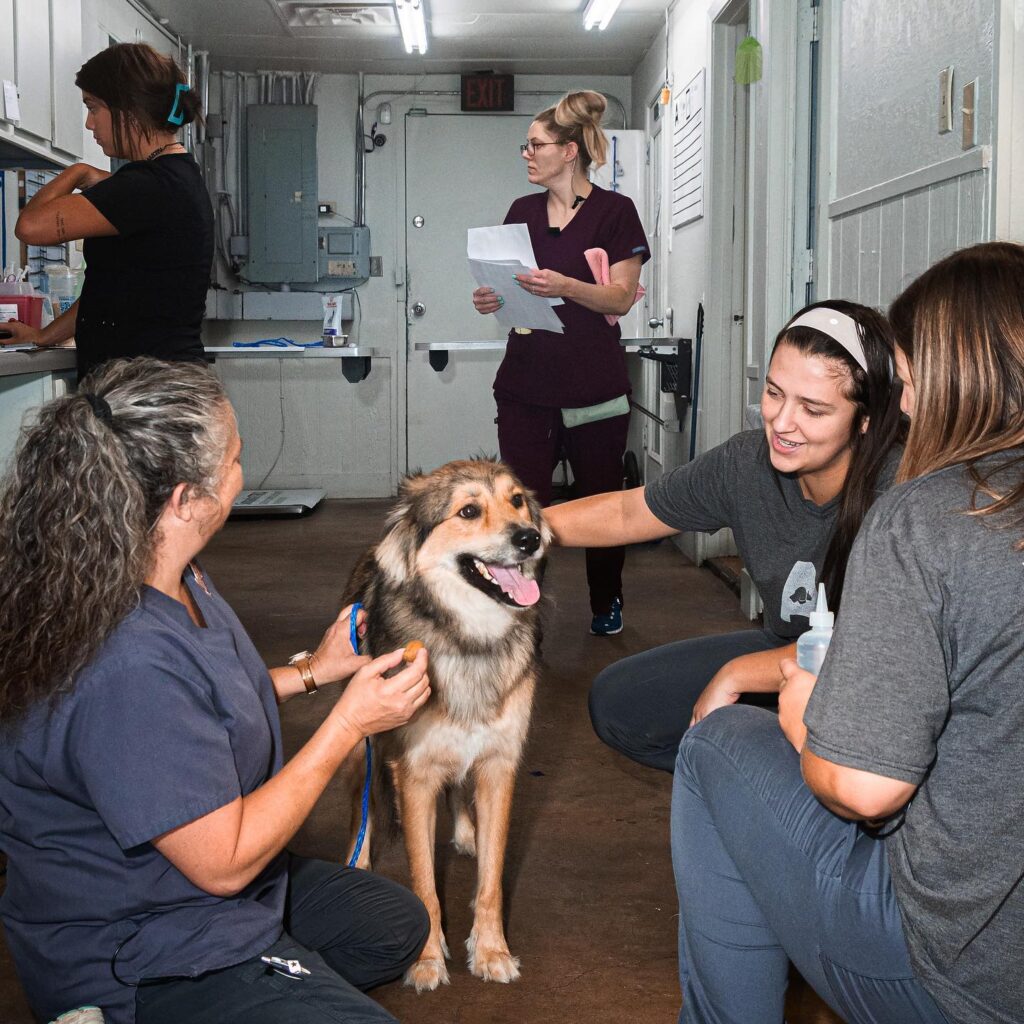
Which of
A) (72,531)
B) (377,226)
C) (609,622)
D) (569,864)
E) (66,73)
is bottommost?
(569,864)

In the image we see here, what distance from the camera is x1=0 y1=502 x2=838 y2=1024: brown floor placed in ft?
6.23

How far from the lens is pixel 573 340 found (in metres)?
3.78

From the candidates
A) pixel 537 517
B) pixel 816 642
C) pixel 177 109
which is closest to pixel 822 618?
pixel 816 642

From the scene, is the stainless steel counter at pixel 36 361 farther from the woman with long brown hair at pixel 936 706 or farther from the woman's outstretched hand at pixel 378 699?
the woman with long brown hair at pixel 936 706

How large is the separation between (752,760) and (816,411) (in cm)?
70

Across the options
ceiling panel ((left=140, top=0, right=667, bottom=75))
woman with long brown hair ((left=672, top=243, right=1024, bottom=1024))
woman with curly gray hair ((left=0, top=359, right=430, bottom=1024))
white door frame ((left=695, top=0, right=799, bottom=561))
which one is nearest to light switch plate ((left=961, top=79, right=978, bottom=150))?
woman with long brown hair ((left=672, top=243, right=1024, bottom=1024))

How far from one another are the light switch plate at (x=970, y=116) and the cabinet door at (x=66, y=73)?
3.62 meters

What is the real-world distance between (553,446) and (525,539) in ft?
6.01

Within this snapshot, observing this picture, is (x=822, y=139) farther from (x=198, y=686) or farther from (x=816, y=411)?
(x=198, y=686)

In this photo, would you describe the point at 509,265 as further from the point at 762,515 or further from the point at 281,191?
the point at 281,191

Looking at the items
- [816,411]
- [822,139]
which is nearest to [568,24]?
[822,139]

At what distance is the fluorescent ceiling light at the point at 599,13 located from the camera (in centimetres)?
602

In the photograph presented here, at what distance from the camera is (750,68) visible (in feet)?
14.2

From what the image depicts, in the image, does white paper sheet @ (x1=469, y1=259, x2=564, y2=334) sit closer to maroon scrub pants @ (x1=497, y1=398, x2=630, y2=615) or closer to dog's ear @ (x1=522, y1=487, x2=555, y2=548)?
maroon scrub pants @ (x1=497, y1=398, x2=630, y2=615)
